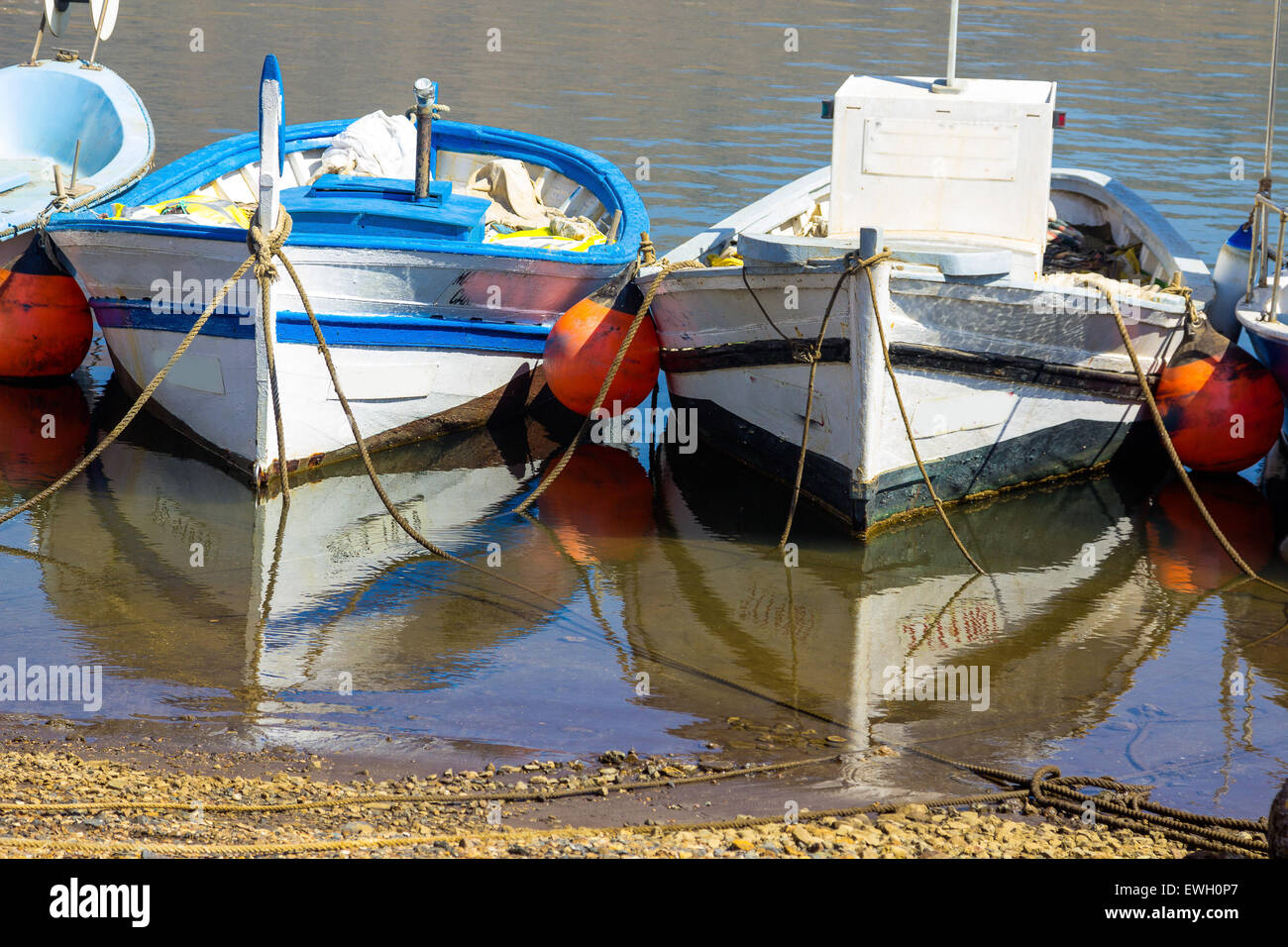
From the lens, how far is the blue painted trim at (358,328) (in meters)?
8.09

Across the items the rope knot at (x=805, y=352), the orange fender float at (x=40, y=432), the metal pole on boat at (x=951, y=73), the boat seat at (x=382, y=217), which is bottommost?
the orange fender float at (x=40, y=432)

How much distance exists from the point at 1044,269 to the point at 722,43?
1866 centimetres

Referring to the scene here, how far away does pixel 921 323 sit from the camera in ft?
24.8

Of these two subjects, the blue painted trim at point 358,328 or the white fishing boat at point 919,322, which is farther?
the blue painted trim at point 358,328

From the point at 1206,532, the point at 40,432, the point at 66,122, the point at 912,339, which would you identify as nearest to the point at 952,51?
the point at 912,339

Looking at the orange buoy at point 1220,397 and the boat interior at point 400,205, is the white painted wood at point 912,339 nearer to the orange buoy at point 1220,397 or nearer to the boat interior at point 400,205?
the orange buoy at point 1220,397

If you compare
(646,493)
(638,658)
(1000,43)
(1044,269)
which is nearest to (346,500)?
(646,493)

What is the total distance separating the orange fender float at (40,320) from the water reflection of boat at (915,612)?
4.37 metres

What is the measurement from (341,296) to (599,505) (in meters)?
2.03

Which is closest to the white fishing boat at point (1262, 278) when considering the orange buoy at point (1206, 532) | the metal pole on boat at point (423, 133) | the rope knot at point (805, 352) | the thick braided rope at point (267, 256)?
the orange buoy at point (1206, 532)

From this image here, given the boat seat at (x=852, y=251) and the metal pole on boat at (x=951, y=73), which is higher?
the metal pole on boat at (x=951, y=73)

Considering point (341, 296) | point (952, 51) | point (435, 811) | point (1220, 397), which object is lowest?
point (435, 811)

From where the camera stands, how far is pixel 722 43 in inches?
1054

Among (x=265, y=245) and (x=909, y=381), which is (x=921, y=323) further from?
(x=265, y=245)
